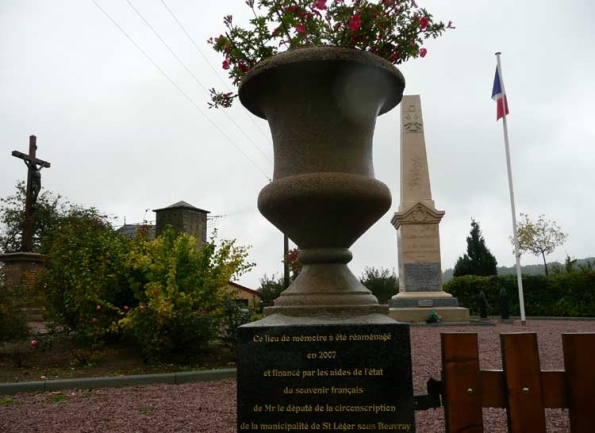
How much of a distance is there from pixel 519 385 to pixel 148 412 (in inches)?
153

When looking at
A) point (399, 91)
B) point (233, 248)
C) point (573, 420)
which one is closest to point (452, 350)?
point (573, 420)

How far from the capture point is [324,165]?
241 centimetres

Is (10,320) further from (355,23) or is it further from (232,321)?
(355,23)

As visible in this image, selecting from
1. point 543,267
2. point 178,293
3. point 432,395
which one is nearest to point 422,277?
point 178,293

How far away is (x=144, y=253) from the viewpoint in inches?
349

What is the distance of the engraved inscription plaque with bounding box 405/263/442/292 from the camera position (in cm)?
1466

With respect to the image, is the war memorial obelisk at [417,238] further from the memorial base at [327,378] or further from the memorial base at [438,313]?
the memorial base at [327,378]

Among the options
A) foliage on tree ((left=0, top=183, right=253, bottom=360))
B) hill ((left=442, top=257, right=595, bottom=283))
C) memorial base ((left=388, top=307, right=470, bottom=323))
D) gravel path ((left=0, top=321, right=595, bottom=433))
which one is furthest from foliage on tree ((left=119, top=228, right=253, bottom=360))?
hill ((left=442, top=257, right=595, bottom=283))

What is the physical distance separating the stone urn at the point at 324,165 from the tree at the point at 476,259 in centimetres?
2646

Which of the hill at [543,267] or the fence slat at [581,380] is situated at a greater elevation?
the hill at [543,267]

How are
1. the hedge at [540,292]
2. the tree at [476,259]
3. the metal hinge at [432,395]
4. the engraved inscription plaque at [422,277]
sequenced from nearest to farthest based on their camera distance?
the metal hinge at [432,395] < the engraved inscription plaque at [422,277] < the hedge at [540,292] < the tree at [476,259]

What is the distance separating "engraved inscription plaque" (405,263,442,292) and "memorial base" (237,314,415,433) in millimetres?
13086

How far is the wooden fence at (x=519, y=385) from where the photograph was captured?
171 cm

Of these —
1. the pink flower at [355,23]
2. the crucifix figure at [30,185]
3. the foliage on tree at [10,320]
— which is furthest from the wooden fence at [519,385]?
the crucifix figure at [30,185]
